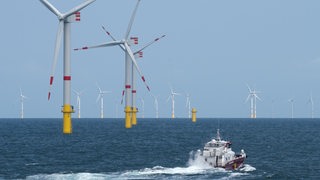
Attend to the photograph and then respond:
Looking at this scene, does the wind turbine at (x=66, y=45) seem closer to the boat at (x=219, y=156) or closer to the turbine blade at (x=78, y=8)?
the turbine blade at (x=78, y=8)

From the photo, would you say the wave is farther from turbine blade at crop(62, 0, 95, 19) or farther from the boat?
turbine blade at crop(62, 0, 95, 19)

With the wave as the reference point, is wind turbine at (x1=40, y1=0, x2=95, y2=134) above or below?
above

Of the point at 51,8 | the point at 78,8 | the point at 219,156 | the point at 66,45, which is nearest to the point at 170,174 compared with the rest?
the point at 219,156

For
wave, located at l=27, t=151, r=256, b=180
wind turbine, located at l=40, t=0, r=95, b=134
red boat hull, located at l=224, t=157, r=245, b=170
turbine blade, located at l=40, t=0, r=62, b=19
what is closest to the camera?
wave, located at l=27, t=151, r=256, b=180

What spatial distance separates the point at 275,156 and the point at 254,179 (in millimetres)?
48039

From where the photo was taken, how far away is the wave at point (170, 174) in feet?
337

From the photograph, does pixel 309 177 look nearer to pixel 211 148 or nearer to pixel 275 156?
pixel 211 148

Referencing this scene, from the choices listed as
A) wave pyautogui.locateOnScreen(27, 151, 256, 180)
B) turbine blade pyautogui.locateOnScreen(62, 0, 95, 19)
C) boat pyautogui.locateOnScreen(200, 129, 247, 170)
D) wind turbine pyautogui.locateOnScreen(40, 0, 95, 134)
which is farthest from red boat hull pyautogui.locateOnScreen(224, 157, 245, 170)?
turbine blade pyautogui.locateOnScreen(62, 0, 95, 19)

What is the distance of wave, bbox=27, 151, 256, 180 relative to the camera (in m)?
103

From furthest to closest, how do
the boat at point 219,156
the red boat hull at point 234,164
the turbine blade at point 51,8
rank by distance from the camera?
the turbine blade at point 51,8, the red boat hull at point 234,164, the boat at point 219,156

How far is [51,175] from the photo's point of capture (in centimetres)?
10612

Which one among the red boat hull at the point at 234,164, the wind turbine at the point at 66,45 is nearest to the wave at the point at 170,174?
the red boat hull at the point at 234,164

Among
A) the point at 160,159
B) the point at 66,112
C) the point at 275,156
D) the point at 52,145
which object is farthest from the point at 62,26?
the point at 275,156

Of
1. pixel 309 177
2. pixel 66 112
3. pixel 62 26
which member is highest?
pixel 62 26
